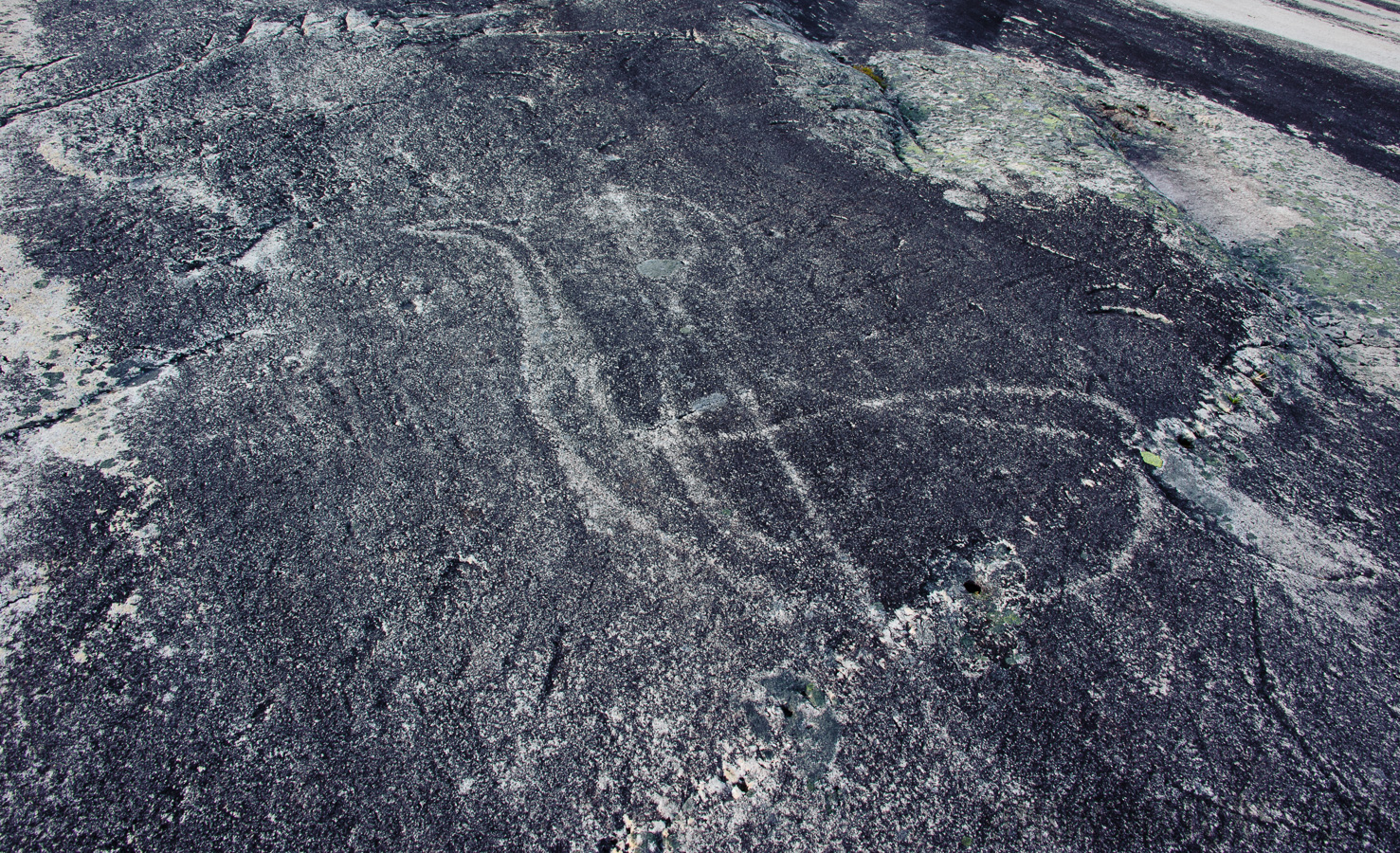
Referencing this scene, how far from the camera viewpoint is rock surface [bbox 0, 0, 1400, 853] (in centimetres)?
153

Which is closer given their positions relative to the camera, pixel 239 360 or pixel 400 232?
pixel 239 360

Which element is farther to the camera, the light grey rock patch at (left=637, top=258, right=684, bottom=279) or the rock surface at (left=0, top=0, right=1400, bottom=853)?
the light grey rock patch at (left=637, top=258, right=684, bottom=279)

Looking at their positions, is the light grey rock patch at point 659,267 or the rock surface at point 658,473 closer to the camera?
the rock surface at point 658,473

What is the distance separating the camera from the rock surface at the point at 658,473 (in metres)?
1.53

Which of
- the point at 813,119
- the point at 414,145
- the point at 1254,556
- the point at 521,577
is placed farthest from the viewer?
the point at 813,119

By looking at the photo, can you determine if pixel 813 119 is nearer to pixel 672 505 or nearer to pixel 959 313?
pixel 959 313

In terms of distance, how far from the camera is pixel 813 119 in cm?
373

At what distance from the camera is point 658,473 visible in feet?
6.86

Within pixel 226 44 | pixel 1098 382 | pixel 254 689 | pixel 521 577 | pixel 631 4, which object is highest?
pixel 631 4

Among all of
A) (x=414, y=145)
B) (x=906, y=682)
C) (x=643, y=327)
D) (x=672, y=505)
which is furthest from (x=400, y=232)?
(x=906, y=682)

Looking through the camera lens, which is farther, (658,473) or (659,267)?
(659,267)

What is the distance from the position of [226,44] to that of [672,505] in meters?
3.68

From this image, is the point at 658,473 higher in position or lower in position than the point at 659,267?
lower

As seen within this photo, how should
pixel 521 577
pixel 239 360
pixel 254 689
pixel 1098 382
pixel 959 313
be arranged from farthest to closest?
1. pixel 959 313
2. pixel 1098 382
3. pixel 239 360
4. pixel 521 577
5. pixel 254 689
